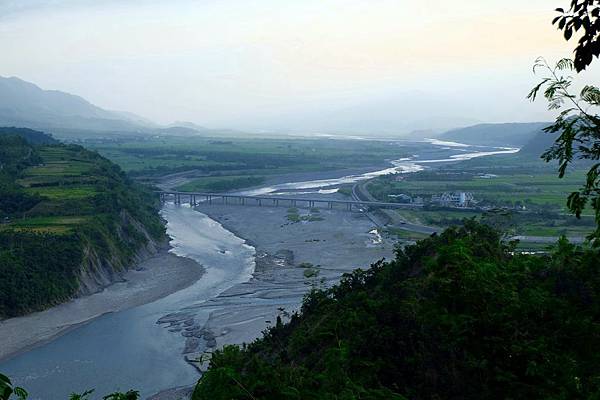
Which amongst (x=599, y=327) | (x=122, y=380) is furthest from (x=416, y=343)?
(x=122, y=380)

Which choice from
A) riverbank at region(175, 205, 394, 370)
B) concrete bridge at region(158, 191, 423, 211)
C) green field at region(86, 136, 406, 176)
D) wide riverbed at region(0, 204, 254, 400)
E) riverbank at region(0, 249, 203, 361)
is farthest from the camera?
green field at region(86, 136, 406, 176)

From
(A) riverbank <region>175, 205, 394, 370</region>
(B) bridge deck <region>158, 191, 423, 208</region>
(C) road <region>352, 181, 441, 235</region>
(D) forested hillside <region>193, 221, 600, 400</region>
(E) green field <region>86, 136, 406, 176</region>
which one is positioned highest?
(D) forested hillside <region>193, 221, 600, 400</region>

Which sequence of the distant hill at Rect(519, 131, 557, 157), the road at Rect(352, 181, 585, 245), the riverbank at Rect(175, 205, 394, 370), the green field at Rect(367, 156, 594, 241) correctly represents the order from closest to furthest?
1. the riverbank at Rect(175, 205, 394, 370)
2. the road at Rect(352, 181, 585, 245)
3. the green field at Rect(367, 156, 594, 241)
4. the distant hill at Rect(519, 131, 557, 157)

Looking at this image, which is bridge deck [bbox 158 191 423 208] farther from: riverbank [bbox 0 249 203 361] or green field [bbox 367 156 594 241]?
riverbank [bbox 0 249 203 361]

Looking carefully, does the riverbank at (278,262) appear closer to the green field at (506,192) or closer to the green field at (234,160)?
the green field at (506,192)

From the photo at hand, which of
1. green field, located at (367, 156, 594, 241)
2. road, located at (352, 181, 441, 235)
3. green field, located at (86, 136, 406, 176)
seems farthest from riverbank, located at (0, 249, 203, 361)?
green field, located at (86, 136, 406, 176)

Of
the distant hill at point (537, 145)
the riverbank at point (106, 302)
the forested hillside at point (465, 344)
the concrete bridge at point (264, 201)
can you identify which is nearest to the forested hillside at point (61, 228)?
the riverbank at point (106, 302)

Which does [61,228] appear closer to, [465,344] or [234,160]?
[465,344]

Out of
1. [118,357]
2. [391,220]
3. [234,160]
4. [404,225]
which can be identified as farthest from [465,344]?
[234,160]
